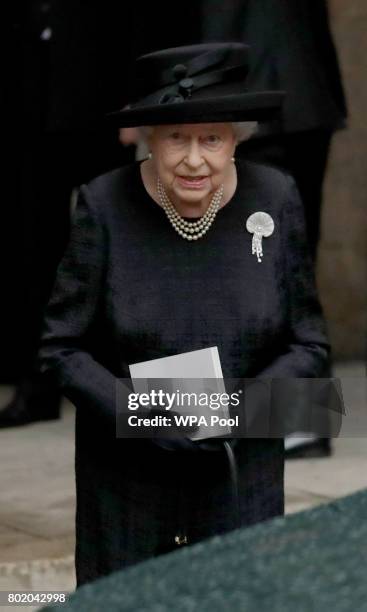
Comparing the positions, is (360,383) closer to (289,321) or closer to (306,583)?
(289,321)

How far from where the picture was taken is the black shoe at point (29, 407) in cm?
624

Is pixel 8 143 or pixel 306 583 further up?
pixel 8 143

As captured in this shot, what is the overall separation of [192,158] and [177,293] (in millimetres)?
255

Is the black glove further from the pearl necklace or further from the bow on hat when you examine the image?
the bow on hat

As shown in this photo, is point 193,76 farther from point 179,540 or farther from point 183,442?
point 179,540

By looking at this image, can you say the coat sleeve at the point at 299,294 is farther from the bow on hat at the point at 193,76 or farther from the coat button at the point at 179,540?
the coat button at the point at 179,540

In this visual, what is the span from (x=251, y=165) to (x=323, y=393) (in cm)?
47

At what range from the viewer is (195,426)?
329 cm

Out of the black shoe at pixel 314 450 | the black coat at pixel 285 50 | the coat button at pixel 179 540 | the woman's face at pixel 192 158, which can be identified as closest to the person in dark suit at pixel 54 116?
the black coat at pixel 285 50

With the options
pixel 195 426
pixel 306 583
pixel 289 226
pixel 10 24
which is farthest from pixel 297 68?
pixel 306 583

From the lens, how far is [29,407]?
6.29m

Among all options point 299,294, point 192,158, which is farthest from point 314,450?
point 192,158

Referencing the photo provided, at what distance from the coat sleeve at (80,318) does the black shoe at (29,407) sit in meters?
2.75

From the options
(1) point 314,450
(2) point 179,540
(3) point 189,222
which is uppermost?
(3) point 189,222
